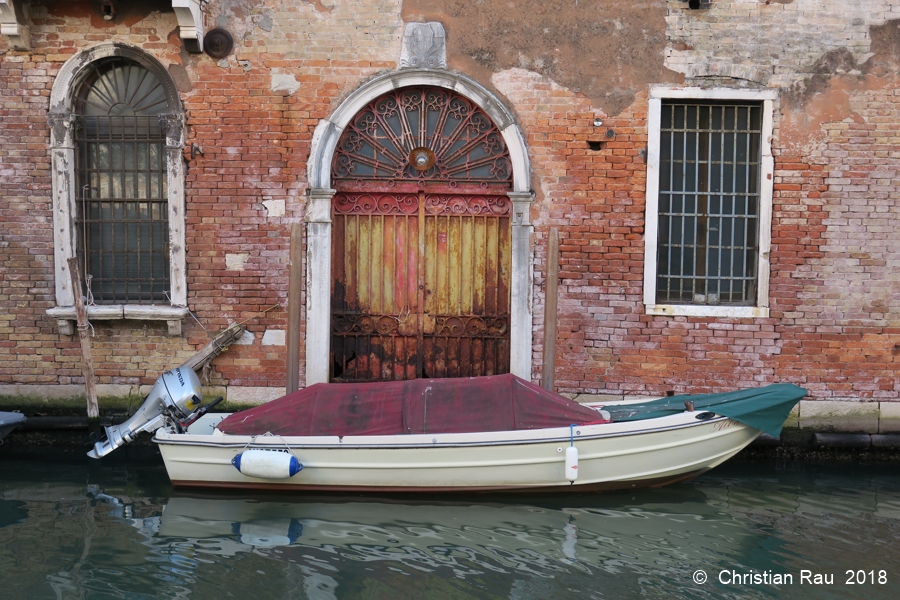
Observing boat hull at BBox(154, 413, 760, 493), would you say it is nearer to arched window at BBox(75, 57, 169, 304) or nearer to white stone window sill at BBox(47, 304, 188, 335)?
white stone window sill at BBox(47, 304, 188, 335)

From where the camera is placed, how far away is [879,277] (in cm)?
764

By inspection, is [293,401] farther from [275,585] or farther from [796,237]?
[796,237]

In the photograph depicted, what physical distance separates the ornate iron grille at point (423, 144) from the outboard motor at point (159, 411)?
2301 mm

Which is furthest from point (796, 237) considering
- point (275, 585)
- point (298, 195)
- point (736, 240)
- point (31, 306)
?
point (31, 306)

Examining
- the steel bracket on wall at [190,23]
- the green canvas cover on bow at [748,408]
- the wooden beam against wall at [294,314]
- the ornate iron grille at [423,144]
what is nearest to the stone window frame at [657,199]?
the green canvas cover on bow at [748,408]

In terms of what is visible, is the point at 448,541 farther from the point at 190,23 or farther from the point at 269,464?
the point at 190,23

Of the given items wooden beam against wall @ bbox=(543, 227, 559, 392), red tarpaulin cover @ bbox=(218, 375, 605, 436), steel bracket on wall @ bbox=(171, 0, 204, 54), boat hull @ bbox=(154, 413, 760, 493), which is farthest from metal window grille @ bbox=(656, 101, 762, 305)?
steel bracket on wall @ bbox=(171, 0, 204, 54)

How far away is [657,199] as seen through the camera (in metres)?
7.69

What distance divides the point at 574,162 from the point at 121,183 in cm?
418

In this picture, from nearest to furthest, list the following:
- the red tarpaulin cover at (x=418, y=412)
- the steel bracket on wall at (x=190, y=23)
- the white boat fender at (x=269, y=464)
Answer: the white boat fender at (x=269, y=464), the red tarpaulin cover at (x=418, y=412), the steel bracket on wall at (x=190, y=23)

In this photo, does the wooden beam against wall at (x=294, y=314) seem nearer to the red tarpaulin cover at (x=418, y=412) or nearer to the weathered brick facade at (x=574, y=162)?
the weathered brick facade at (x=574, y=162)

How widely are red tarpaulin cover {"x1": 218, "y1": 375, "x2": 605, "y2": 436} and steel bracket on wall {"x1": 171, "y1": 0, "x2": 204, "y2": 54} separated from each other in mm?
3298

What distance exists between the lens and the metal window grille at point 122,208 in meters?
7.85

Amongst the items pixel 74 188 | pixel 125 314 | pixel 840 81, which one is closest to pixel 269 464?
pixel 125 314
